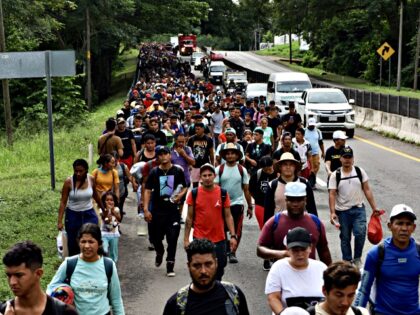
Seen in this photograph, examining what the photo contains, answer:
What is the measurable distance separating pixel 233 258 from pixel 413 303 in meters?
5.30

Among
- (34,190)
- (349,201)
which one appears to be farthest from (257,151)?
(34,190)

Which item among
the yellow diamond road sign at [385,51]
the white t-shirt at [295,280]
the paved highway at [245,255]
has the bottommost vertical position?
the paved highway at [245,255]

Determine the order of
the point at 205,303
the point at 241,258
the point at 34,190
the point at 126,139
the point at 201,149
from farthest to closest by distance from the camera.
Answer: the point at 34,190
the point at 126,139
the point at 201,149
the point at 241,258
the point at 205,303

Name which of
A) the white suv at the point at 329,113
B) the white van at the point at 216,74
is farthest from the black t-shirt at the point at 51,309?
the white van at the point at 216,74

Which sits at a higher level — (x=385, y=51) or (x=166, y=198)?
(x=385, y=51)

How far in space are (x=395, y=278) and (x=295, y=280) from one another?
1.00 meters

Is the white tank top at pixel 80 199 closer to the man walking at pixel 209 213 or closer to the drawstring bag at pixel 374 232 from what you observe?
the man walking at pixel 209 213

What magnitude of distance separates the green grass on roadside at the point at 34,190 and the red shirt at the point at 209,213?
213 centimetres

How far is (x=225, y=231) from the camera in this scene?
955 centimetres

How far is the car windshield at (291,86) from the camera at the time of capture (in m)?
35.3

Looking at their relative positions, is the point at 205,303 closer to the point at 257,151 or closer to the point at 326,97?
the point at 257,151

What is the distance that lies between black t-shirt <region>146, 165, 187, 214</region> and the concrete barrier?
58.0 feet

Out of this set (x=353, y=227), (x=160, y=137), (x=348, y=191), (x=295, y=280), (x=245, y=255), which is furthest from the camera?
(x=160, y=137)

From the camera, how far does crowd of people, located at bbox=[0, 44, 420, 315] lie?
5188mm
